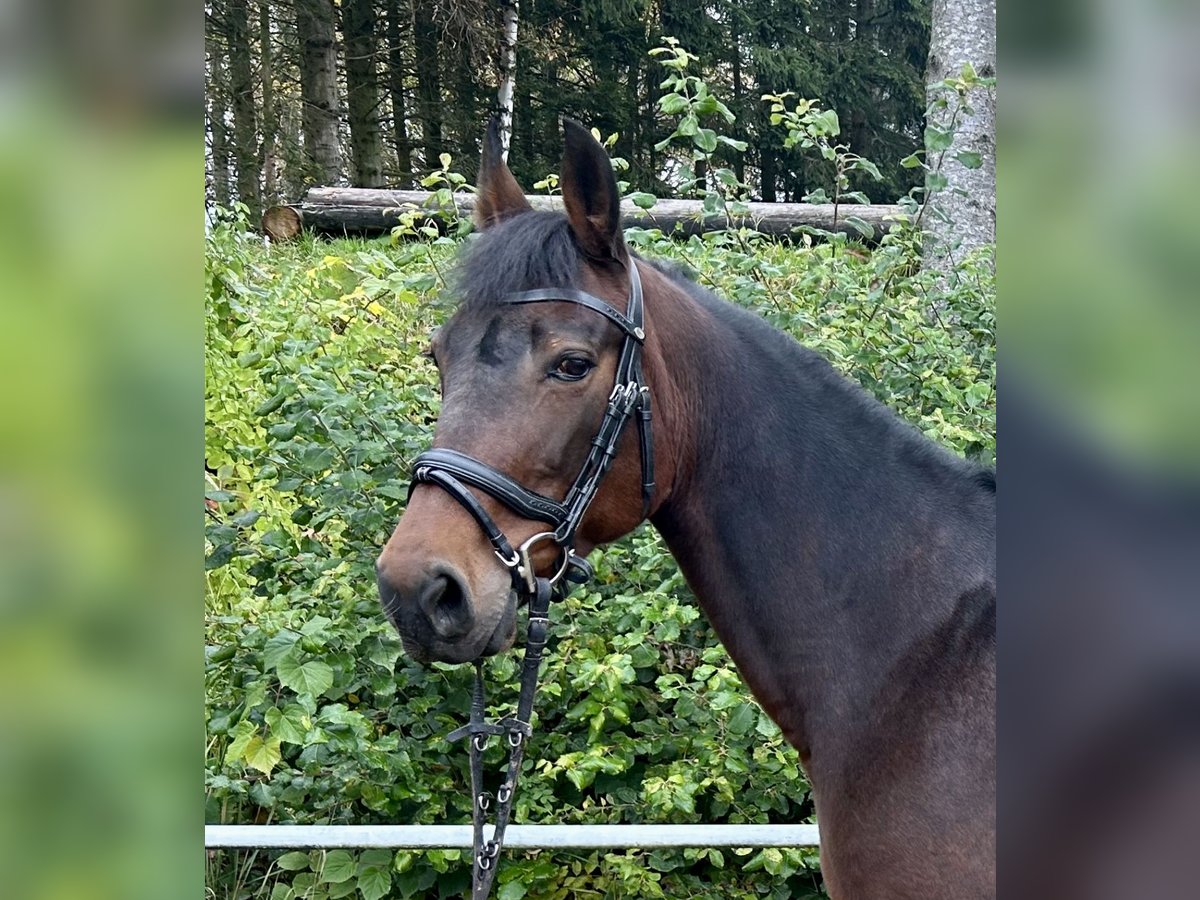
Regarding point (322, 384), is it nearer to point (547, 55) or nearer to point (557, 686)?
point (557, 686)

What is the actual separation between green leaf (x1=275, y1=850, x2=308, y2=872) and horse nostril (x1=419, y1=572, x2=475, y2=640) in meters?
2.31

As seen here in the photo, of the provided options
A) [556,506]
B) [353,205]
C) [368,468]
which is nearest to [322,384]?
[368,468]

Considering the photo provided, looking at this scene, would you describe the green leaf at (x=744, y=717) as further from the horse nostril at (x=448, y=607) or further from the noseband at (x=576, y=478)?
the horse nostril at (x=448, y=607)

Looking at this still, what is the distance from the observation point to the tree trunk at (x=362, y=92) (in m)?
14.1

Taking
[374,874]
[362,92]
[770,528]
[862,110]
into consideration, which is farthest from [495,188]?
[862,110]

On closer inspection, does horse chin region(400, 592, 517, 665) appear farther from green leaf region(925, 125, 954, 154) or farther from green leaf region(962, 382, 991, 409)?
green leaf region(925, 125, 954, 154)

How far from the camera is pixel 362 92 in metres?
14.8

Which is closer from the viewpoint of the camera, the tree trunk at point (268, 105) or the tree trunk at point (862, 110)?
the tree trunk at point (268, 105)

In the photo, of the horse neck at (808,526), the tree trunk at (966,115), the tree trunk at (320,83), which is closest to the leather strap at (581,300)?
the horse neck at (808,526)

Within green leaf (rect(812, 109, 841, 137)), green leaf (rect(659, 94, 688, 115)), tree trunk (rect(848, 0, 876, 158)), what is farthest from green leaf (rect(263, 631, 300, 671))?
tree trunk (rect(848, 0, 876, 158))

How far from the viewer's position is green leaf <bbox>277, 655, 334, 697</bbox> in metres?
3.09

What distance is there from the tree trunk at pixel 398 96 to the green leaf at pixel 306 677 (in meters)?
13.6

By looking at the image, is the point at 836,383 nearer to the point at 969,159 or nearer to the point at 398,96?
the point at 969,159

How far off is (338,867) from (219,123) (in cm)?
1030
